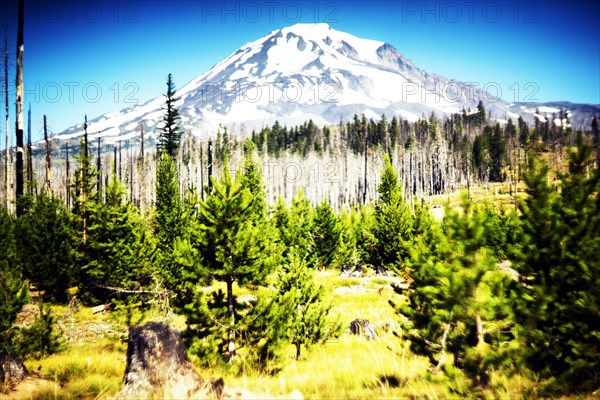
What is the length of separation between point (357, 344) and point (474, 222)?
8.03m

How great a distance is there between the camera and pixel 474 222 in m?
4.66

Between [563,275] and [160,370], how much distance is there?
726 centimetres

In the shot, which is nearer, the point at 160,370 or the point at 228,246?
the point at 160,370

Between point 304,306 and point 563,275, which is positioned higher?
point 563,275

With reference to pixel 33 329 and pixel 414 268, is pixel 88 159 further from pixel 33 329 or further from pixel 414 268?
pixel 414 268

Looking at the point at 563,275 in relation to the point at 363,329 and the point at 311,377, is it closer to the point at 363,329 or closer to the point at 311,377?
the point at 311,377

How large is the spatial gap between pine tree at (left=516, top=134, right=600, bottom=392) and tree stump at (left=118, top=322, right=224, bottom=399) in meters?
5.26

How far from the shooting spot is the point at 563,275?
5.53 m

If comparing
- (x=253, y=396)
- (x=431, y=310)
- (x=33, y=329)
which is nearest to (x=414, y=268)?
(x=431, y=310)

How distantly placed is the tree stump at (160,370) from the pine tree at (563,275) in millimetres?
5263

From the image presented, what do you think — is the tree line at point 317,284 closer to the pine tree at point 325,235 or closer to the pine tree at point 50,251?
the pine tree at point 50,251

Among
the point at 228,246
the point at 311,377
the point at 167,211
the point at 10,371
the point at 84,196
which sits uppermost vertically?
the point at 84,196

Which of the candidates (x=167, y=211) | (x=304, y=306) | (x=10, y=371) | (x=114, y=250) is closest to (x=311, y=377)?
(x=304, y=306)

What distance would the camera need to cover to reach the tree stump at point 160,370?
4.89 metres
